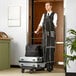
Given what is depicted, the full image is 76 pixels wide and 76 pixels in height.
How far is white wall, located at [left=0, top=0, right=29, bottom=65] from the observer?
260 inches

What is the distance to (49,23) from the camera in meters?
5.73

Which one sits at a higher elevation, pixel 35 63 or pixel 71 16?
pixel 71 16

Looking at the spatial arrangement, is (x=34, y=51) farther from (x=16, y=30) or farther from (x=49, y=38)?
(x=16, y=30)

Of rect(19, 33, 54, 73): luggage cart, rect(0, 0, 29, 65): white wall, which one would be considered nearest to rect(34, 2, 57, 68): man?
rect(19, 33, 54, 73): luggage cart

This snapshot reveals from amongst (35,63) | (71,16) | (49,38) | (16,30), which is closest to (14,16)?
(16,30)

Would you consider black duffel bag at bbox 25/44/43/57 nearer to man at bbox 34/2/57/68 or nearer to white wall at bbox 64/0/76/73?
man at bbox 34/2/57/68

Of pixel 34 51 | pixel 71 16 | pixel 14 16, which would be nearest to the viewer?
pixel 71 16

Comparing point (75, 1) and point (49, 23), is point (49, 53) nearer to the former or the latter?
point (49, 23)

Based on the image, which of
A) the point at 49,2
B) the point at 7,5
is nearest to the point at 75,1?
the point at 49,2

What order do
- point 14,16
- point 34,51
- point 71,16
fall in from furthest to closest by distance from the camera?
point 14,16, point 34,51, point 71,16

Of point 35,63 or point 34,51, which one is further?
point 34,51

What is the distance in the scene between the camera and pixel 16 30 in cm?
663

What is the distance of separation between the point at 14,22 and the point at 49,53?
1.54 meters

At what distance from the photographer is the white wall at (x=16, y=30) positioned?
6598mm
